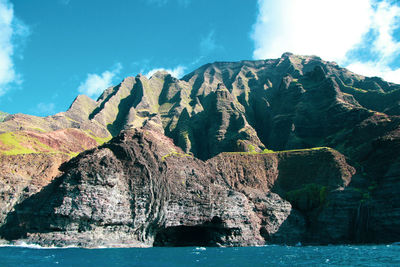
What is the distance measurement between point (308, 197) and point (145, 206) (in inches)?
2437

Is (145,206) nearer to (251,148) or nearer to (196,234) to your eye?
(196,234)

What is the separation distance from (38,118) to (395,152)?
186837 mm

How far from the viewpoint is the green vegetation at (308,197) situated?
106 metres

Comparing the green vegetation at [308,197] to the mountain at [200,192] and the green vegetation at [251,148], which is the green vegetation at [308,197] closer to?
the mountain at [200,192]

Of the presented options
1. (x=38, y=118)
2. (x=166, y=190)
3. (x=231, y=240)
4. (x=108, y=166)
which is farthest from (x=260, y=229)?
(x=38, y=118)

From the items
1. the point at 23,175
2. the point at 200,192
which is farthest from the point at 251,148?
the point at 23,175

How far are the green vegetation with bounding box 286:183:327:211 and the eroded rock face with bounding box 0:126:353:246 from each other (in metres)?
4.24

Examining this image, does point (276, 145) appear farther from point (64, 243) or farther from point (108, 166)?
point (64, 243)

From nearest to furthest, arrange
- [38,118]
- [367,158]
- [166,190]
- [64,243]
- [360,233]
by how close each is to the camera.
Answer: [64,243]
[166,190]
[360,233]
[367,158]
[38,118]

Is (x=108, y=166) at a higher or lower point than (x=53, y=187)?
higher

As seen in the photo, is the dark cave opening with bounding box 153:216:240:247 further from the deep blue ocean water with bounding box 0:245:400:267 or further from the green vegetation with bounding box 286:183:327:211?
the green vegetation with bounding box 286:183:327:211


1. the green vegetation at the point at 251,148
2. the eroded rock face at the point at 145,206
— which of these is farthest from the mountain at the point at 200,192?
the green vegetation at the point at 251,148

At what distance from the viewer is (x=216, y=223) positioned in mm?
88062

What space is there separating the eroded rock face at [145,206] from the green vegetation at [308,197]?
4240mm
